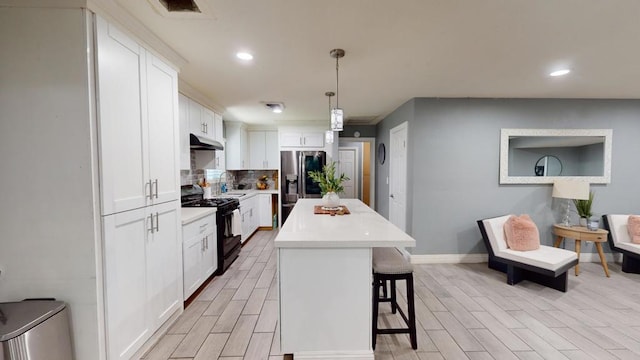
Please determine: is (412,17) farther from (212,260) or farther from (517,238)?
(212,260)

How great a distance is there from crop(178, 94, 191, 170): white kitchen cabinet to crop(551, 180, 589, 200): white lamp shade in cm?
475

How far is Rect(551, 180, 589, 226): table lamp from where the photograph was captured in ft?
10.5

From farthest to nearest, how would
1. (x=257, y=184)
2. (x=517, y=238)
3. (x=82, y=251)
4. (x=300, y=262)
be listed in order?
(x=257, y=184), (x=517, y=238), (x=300, y=262), (x=82, y=251)

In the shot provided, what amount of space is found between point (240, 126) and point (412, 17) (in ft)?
13.5

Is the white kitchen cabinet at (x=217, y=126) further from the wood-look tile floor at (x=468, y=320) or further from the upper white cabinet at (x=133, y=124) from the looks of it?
the wood-look tile floor at (x=468, y=320)

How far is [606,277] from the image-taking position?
122 inches

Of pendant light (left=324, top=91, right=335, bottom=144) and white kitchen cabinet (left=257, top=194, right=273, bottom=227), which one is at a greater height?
pendant light (left=324, top=91, right=335, bottom=144)

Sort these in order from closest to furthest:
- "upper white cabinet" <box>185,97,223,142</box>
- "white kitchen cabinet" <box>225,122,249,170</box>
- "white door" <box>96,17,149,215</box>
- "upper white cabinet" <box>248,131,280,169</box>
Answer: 1. "white door" <box>96,17,149,215</box>
2. "upper white cabinet" <box>185,97,223,142</box>
3. "white kitchen cabinet" <box>225,122,249,170</box>
4. "upper white cabinet" <box>248,131,280,169</box>

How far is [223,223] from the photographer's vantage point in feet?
10.5

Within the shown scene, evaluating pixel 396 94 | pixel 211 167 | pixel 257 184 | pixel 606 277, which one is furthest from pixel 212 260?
pixel 606 277

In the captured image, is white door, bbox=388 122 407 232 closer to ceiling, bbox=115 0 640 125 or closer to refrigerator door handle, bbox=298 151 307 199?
ceiling, bbox=115 0 640 125

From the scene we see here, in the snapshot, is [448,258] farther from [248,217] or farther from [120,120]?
[120,120]

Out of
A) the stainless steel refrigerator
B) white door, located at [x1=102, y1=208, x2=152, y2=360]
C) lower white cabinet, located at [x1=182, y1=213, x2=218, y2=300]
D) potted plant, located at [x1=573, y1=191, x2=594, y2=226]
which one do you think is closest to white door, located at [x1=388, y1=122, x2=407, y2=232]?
the stainless steel refrigerator

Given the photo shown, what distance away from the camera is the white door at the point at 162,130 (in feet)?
6.27
